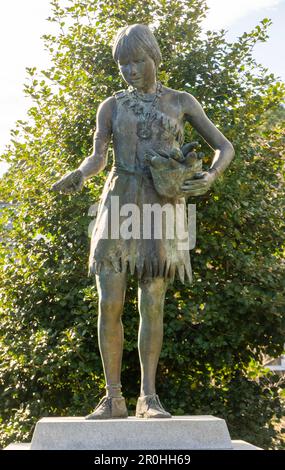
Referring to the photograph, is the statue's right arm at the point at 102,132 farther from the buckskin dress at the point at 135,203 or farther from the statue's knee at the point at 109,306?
the statue's knee at the point at 109,306

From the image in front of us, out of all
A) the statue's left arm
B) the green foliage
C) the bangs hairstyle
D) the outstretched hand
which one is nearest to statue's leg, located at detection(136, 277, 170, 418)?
the outstretched hand

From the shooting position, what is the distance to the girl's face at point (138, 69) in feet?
20.3

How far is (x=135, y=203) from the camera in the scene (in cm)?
610

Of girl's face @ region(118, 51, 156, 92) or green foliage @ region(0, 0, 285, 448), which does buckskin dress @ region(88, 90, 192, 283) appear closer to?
girl's face @ region(118, 51, 156, 92)

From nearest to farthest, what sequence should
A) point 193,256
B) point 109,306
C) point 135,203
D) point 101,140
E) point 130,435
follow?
point 130,435
point 109,306
point 135,203
point 101,140
point 193,256

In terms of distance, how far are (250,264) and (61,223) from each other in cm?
211

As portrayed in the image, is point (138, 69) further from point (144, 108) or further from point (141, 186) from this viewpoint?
point (141, 186)

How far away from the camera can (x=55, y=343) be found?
995cm

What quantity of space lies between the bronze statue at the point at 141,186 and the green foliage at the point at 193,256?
3210mm

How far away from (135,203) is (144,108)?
634 millimetres

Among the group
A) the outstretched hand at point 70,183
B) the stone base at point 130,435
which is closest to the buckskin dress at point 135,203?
the outstretched hand at point 70,183

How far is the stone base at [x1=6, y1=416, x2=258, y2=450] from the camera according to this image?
17.9 feet

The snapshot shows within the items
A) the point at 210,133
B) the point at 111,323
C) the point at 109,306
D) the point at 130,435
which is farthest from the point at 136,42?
the point at 130,435
